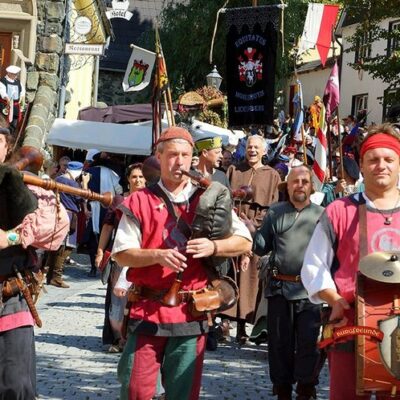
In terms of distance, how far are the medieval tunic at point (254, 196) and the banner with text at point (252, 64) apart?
156 inches

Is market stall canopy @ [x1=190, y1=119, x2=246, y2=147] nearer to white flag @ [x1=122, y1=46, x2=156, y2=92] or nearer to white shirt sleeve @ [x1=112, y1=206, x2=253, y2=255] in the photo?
white flag @ [x1=122, y1=46, x2=156, y2=92]

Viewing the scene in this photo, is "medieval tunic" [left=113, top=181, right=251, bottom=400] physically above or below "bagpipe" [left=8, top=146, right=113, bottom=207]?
below

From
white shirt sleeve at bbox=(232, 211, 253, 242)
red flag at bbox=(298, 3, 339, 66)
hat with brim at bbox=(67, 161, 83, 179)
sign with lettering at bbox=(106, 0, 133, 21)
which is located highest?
sign with lettering at bbox=(106, 0, 133, 21)

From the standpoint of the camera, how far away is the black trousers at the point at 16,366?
4.79 meters

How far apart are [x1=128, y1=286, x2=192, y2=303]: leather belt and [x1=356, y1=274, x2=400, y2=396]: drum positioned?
1.04 metres

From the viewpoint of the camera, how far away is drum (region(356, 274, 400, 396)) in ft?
13.6

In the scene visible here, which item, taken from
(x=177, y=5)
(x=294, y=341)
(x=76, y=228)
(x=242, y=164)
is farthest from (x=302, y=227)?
(x=177, y=5)

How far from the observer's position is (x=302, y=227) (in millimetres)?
7492

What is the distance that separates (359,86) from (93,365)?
3450cm

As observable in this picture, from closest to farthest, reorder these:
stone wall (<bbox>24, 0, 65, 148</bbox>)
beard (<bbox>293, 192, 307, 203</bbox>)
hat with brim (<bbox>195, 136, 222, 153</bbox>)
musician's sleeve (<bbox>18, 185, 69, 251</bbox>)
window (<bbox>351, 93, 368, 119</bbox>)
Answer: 1. musician's sleeve (<bbox>18, 185, 69, 251</bbox>)
2. beard (<bbox>293, 192, 307, 203</bbox>)
3. hat with brim (<bbox>195, 136, 222, 153</bbox>)
4. stone wall (<bbox>24, 0, 65, 148</bbox>)
5. window (<bbox>351, 93, 368, 119</bbox>)

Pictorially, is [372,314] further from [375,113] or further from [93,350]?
[375,113]

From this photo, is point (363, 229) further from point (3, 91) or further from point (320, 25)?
point (3, 91)

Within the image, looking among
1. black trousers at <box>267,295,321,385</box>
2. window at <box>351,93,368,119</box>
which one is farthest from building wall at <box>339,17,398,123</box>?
black trousers at <box>267,295,321,385</box>

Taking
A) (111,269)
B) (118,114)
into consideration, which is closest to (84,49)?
(118,114)
